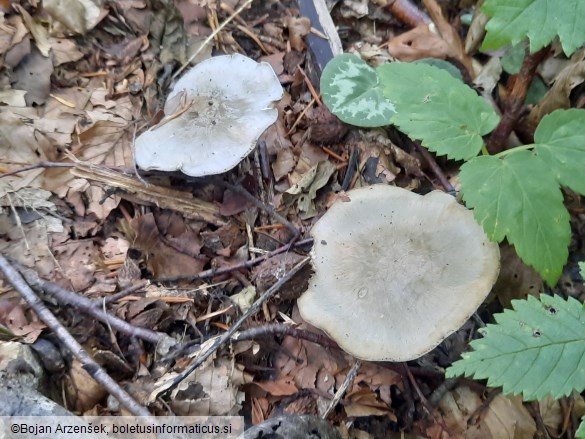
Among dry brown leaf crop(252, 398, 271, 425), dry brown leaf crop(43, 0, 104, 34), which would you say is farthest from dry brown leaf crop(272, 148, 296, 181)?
dry brown leaf crop(43, 0, 104, 34)

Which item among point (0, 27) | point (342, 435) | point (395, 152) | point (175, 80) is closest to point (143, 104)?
point (175, 80)

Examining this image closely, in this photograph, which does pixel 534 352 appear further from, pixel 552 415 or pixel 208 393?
pixel 208 393

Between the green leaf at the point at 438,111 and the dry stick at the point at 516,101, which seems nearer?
the green leaf at the point at 438,111

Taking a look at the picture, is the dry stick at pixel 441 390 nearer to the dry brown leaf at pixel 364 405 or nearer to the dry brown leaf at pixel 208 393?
A: the dry brown leaf at pixel 364 405

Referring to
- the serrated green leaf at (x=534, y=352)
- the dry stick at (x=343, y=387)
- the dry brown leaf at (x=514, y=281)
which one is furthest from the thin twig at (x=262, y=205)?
the serrated green leaf at (x=534, y=352)

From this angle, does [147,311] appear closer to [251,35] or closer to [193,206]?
[193,206]

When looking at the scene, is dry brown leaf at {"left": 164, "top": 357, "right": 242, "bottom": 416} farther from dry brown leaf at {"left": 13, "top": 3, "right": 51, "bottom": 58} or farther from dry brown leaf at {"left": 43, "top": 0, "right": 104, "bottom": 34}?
dry brown leaf at {"left": 43, "top": 0, "right": 104, "bottom": 34}
